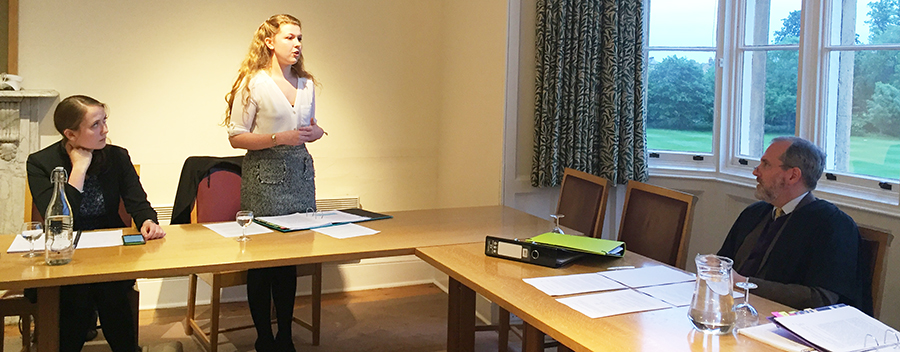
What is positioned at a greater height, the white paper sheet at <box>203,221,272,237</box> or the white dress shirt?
the white dress shirt

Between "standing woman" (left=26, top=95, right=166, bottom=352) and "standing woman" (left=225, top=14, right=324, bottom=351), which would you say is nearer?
"standing woman" (left=26, top=95, right=166, bottom=352)

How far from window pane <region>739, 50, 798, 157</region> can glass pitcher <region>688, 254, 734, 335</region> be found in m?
2.30

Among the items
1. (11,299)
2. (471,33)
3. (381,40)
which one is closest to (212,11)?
(381,40)

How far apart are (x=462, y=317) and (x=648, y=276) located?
727 mm

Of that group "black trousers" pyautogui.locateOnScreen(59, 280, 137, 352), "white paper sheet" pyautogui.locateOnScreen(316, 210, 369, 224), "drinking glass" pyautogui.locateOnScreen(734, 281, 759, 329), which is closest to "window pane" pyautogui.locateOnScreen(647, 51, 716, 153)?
"white paper sheet" pyautogui.locateOnScreen(316, 210, 369, 224)

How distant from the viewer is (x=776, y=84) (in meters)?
3.84

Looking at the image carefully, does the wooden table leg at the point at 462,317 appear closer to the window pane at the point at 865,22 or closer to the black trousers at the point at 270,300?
the black trousers at the point at 270,300

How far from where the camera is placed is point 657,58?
4246mm

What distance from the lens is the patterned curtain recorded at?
12.8ft

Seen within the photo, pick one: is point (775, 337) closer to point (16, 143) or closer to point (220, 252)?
point (220, 252)

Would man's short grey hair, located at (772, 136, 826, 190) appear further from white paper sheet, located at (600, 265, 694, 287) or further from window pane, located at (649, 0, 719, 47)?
window pane, located at (649, 0, 719, 47)

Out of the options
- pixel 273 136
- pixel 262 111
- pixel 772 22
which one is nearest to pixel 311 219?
pixel 273 136

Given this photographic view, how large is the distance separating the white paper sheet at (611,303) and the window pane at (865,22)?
198 centimetres

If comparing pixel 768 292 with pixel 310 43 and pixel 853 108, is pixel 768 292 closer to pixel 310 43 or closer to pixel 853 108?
pixel 853 108
